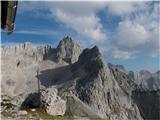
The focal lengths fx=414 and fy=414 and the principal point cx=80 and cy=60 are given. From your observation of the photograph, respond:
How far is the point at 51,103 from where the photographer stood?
466 ft

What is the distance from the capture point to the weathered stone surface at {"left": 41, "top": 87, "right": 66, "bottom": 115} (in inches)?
5444

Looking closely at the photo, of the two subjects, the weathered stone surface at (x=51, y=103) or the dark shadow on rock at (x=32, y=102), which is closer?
the dark shadow on rock at (x=32, y=102)

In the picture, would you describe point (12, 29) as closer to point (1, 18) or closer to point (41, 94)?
point (1, 18)

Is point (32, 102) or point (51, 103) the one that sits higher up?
point (32, 102)

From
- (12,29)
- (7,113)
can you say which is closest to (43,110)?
(7,113)

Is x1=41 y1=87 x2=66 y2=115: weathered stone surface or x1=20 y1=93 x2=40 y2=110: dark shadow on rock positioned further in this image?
x1=41 y1=87 x2=66 y2=115: weathered stone surface

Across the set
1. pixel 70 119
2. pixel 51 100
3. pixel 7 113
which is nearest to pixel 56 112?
pixel 51 100

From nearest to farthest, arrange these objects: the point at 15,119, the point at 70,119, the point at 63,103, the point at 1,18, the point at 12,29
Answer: the point at 1,18, the point at 12,29, the point at 15,119, the point at 70,119, the point at 63,103

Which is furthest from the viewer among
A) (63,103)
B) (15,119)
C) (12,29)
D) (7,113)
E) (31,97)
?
(63,103)

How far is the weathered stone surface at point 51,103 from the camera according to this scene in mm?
138288

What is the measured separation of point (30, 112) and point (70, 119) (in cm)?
1299

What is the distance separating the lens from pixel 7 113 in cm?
11288

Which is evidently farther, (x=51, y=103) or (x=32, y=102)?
(x=51, y=103)

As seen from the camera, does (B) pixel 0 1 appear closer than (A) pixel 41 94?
Yes
